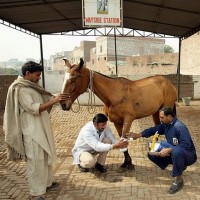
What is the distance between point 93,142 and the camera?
439 centimetres

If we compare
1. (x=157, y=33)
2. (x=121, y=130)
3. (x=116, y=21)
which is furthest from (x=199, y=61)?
(x=121, y=130)

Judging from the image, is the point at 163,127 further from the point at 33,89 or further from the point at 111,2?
the point at 111,2

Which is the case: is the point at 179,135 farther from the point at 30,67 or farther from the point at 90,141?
the point at 30,67

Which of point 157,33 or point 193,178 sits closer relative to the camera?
point 193,178

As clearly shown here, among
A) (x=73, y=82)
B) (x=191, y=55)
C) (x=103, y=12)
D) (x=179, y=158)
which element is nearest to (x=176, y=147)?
(x=179, y=158)

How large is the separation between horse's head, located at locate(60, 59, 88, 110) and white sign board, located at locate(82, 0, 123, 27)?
4.09 metres

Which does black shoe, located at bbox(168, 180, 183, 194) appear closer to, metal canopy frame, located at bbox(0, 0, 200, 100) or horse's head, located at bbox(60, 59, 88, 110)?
horse's head, located at bbox(60, 59, 88, 110)

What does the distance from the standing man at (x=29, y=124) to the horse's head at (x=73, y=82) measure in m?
0.82

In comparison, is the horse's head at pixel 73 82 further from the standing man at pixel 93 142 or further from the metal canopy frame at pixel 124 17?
the metal canopy frame at pixel 124 17

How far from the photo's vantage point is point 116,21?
27.1 feet

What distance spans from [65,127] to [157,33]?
339 inches

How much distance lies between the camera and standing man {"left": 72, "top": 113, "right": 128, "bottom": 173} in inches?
173

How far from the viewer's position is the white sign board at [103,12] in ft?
26.9

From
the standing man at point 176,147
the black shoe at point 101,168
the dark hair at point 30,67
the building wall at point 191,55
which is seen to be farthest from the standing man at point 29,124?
the building wall at point 191,55
